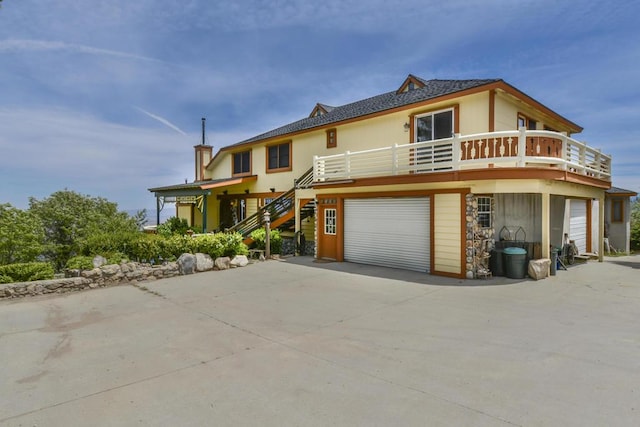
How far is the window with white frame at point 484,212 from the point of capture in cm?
1071

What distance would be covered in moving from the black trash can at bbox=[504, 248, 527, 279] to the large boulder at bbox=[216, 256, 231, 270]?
30.5 feet

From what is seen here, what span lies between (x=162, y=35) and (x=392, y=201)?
1054cm

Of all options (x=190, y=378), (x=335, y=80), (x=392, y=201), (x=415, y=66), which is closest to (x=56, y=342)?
(x=190, y=378)

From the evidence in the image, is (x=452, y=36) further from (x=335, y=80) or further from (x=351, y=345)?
(x=351, y=345)

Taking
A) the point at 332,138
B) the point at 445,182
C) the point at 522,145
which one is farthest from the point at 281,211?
the point at 522,145

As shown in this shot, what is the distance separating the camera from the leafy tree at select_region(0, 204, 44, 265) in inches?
405

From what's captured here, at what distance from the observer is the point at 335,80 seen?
61.6ft

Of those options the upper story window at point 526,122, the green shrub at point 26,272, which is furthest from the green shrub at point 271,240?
the upper story window at point 526,122

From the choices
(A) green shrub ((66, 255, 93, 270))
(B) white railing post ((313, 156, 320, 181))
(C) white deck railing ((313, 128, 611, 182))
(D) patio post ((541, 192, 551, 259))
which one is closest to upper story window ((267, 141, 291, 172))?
(B) white railing post ((313, 156, 320, 181))

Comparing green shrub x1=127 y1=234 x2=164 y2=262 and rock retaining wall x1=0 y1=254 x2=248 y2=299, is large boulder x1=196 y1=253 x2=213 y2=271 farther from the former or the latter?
green shrub x1=127 y1=234 x2=164 y2=262

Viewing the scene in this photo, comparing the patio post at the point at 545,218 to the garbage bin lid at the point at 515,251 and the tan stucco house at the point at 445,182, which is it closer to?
the tan stucco house at the point at 445,182

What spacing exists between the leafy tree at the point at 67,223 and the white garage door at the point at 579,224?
62.3 ft

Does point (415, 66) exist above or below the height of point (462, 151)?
above

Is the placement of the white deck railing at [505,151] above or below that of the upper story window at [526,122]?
below
